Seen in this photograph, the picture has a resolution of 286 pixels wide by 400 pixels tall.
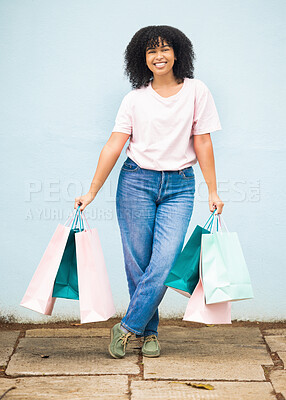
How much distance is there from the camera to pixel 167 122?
312 cm

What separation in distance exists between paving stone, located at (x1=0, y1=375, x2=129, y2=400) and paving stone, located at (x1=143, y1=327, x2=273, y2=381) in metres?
0.21

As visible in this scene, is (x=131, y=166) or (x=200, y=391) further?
(x=131, y=166)

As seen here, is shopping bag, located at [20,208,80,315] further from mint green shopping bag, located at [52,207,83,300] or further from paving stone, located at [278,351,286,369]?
paving stone, located at [278,351,286,369]

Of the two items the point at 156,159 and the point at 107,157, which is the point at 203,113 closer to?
the point at 156,159

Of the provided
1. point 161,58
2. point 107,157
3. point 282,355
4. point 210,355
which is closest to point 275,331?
point 282,355

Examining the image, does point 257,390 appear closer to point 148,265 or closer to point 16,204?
point 148,265

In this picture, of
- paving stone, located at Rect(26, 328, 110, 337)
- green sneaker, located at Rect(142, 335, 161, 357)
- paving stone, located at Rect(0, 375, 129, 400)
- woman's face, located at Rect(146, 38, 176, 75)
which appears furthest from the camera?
paving stone, located at Rect(26, 328, 110, 337)

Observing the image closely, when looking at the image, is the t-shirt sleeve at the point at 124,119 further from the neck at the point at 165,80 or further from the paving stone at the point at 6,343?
the paving stone at the point at 6,343

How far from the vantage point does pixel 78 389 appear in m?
2.86

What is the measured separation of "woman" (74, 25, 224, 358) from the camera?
3.14m

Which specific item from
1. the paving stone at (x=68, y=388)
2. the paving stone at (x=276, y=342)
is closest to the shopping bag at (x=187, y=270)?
the paving stone at (x=68, y=388)

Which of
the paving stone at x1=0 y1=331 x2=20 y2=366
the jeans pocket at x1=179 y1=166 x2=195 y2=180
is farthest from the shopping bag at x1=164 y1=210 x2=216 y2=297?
the paving stone at x1=0 y1=331 x2=20 y2=366

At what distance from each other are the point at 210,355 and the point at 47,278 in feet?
3.28

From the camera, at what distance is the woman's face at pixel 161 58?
10.3 ft
